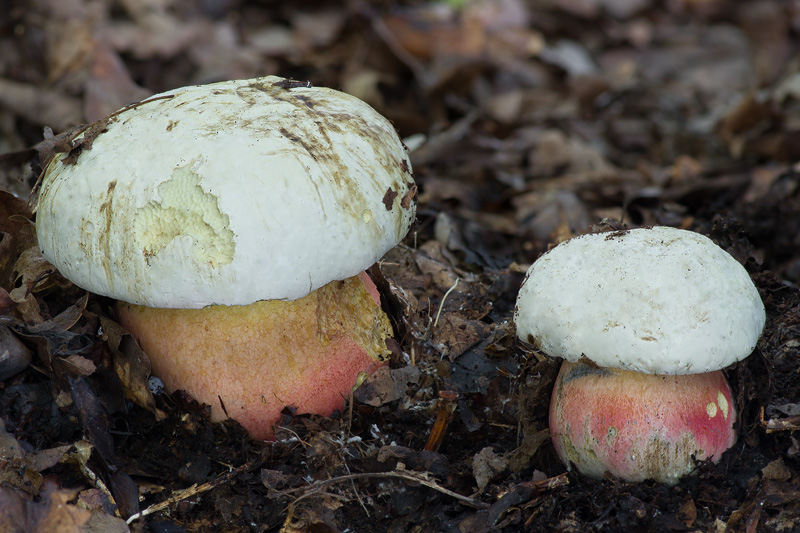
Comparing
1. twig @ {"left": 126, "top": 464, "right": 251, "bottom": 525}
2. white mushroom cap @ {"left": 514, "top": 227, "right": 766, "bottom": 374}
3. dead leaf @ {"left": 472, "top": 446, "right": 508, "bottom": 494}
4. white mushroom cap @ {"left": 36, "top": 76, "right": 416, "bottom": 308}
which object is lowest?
dead leaf @ {"left": 472, "top": 446, "right": 508, "bottom": 494}

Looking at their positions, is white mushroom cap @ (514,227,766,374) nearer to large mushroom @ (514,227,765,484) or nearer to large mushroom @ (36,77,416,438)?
large mushroom @ (514,227,765,484)

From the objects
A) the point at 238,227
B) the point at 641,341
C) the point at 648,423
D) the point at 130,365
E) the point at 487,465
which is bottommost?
the point at 487,465

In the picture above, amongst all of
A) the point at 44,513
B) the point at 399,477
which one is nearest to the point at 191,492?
the point at 44,513

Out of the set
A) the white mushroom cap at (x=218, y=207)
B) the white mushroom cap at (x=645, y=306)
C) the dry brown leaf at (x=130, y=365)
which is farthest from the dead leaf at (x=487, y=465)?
the dry brown leaf at (x=130, y=365)

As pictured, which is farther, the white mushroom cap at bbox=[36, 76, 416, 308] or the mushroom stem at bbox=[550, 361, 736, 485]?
the mushroom stem at bbox=[550, 361, 736, 485]

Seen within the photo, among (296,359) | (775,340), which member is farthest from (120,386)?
(775,340)

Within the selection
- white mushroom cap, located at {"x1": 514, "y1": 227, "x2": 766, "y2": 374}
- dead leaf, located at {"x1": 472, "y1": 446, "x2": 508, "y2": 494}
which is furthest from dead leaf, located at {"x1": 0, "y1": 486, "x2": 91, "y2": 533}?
white mushroom cap, located at {"x1": 514, "y1": 227, "x2": 766, "y2": 374}

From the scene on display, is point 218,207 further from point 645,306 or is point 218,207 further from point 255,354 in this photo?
point 645,306

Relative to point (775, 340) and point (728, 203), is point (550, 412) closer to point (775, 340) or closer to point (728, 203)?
point (775, 340)
